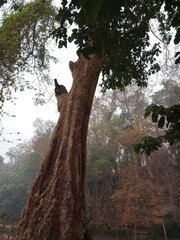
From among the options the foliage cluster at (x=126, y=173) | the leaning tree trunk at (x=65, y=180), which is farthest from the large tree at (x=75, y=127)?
the foliage cluster at (x=126, y=173)

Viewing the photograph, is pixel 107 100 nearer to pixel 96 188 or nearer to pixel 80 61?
pixel 96 188

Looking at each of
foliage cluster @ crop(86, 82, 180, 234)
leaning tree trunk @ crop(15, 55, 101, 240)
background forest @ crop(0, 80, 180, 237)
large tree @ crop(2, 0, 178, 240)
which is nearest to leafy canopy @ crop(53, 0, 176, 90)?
large tree @ crop(2, 0, 178, 240)

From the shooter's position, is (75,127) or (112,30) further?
(75,127)

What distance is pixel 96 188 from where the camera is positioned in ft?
45.7

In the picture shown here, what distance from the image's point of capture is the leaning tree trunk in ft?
7.66

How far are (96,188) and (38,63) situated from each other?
10.6 metres

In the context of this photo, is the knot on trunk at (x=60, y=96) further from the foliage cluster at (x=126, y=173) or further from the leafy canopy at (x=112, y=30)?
the foliage cluster at (x=126, y=173)

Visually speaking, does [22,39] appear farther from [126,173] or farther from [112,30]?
[126,173]

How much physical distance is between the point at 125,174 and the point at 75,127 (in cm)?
918

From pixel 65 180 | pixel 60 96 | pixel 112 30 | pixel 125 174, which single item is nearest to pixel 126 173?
pixel 125 174

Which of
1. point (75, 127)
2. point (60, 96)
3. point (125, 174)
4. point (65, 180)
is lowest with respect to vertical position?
point (65, 180)

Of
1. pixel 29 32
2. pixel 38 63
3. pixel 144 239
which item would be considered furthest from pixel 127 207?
pixel 29 32

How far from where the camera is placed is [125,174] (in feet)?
37.7

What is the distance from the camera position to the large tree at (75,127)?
1751 mm
